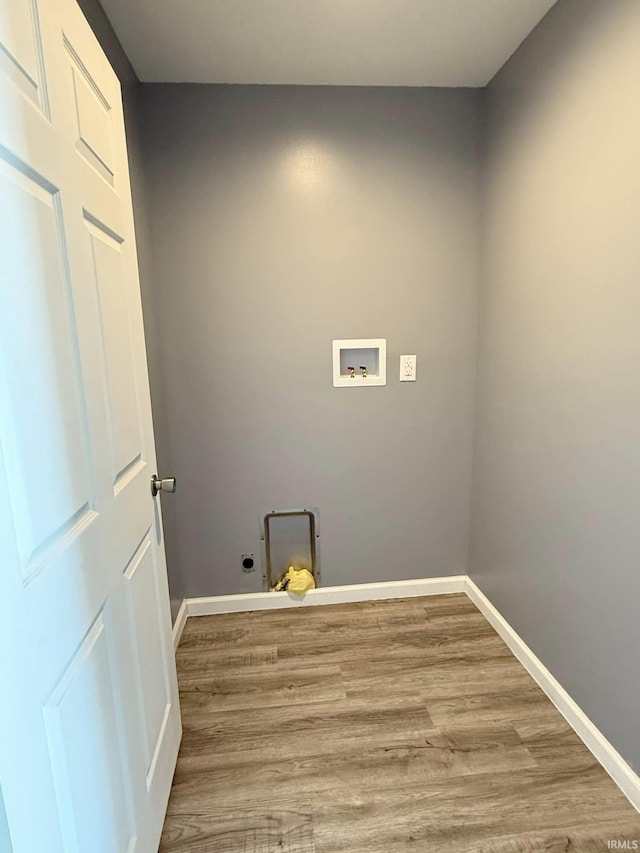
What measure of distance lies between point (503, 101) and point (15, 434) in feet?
7.50

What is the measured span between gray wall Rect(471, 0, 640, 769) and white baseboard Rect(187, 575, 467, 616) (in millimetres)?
458

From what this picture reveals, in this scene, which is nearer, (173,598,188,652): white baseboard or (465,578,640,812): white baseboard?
(465,578,640,812): white baseboard

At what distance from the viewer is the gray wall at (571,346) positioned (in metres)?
1.36

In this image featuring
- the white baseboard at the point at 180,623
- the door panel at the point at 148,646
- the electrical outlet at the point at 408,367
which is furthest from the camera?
the electrical outlet at the point at 408,367

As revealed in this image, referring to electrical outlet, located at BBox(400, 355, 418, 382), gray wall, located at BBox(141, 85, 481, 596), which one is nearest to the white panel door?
gray wall, located at BBox(141, 85, 481, 596)

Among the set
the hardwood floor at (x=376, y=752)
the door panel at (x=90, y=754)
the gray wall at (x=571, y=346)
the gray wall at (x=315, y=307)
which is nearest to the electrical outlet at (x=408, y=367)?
the gray wall at (x=315, y=307)

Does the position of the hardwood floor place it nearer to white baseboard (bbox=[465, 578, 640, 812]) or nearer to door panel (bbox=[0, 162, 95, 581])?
white baseboard (bbox=[465, 578, 640, 812])

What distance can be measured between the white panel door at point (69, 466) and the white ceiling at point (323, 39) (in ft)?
2.21

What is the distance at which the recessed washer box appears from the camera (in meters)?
2.25

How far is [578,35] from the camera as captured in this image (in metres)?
1.49

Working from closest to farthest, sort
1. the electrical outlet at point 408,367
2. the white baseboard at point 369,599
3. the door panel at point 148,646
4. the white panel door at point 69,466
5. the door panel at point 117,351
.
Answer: the white panel door at point 69,466
the door panel at point 117,351
the door panel at point 148,646
the white baseboard at point 369,599
the electrical outlet at point 408,367

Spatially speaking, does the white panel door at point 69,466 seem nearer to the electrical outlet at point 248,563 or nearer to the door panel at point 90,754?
the door panel at point 90,754

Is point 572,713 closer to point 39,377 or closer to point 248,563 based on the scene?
point 248,563

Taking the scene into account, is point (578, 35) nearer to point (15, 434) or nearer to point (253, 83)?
point (253, 83)
